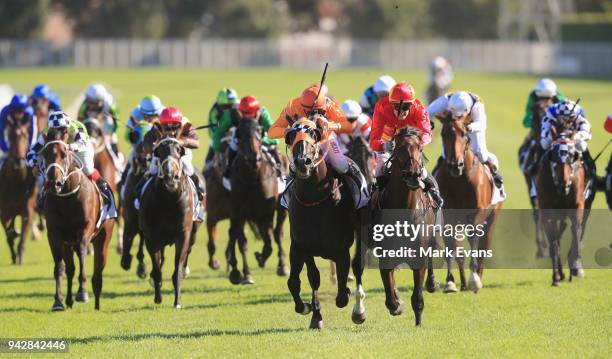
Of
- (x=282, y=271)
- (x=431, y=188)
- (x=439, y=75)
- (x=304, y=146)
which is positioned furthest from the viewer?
(x=439, y=75)

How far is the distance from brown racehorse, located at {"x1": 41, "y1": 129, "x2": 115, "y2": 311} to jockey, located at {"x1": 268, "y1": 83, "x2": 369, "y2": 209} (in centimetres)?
206

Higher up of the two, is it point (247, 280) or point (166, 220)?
point (166, 220)

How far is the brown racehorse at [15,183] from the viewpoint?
1602 centimetres

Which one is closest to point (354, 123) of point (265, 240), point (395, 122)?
point (265, 240)

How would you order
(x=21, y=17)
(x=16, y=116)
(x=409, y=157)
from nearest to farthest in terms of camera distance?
(x=409, y=157), (x=16, y=116), (x=21, y=17)

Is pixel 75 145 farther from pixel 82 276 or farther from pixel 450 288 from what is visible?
pixel 450 288

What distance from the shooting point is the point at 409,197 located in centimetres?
1048

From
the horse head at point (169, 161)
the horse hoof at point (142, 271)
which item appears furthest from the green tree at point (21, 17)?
the horse head at point (169, 161)

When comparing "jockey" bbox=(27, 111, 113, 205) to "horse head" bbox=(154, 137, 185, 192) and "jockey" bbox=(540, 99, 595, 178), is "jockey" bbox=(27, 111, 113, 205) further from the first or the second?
"jockey" bbox=(540, 99, 595, 178)

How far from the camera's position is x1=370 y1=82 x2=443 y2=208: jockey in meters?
10.9

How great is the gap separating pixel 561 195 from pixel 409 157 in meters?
3.94

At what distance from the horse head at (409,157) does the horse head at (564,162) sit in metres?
3.54

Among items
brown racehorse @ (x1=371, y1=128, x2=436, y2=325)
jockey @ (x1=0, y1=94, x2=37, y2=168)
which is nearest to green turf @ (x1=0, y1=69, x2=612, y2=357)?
brown racehorse @ (x1=371, y1=128, x2=436, y2=325)

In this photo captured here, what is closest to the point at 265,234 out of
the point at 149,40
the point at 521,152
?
the point at 521,152
